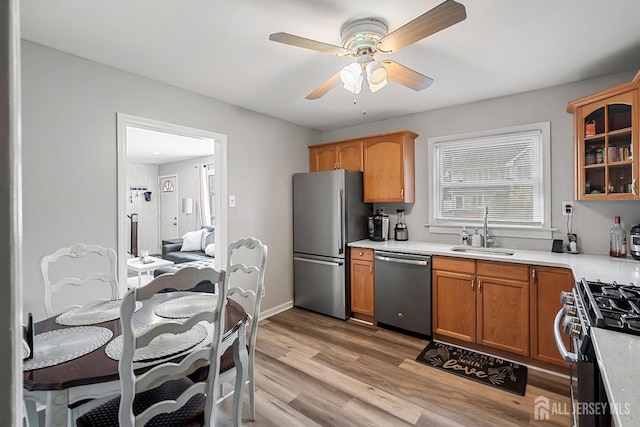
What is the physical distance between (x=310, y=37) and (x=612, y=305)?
2.12 metres

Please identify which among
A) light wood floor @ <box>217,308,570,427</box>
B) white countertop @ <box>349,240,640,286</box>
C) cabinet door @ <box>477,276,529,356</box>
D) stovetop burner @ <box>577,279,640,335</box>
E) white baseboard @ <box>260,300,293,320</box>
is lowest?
light wood floor @ <box>217,308,570,427</box>

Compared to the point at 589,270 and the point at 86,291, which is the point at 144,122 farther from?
the point at 589,270

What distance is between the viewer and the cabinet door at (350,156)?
3736 mm

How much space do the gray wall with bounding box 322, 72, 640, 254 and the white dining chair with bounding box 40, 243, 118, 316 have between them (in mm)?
2951

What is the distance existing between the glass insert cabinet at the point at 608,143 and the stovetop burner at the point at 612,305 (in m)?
1.01

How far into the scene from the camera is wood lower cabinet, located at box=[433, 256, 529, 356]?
2494mm

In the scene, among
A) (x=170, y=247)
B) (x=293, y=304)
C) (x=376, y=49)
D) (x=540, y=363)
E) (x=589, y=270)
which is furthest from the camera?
(x=170, y=247)

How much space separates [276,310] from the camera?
12.2 ft

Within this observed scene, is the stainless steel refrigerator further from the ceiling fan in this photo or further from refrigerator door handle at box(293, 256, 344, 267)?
the ceiling fan

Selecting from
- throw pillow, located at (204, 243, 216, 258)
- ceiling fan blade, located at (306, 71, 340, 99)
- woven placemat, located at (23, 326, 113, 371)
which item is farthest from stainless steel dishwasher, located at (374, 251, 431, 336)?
throw pillow, located at (204, 243, 216, 258)

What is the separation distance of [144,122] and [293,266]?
7.47 feet

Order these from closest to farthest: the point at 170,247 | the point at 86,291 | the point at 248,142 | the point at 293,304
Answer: the point at 86,291
the point at 248,142
the point at 293,304
the point at 170,247

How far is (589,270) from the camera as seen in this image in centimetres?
204

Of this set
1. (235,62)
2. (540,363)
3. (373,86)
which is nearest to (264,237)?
(235,62)
